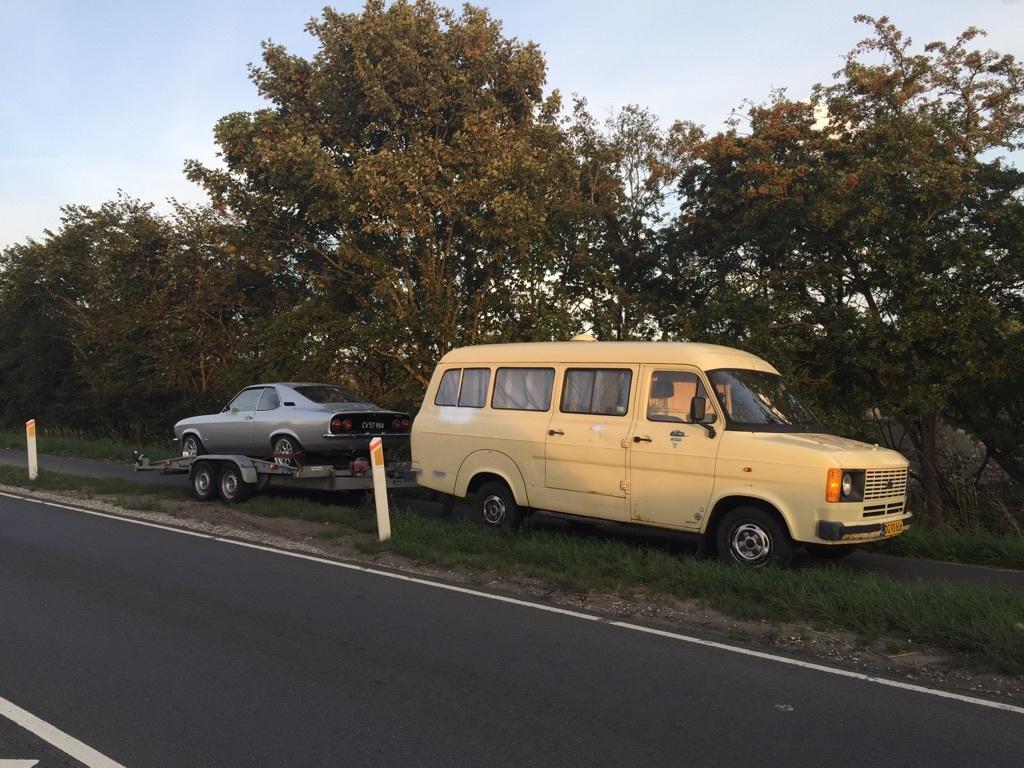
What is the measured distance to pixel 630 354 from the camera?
9.20 meters

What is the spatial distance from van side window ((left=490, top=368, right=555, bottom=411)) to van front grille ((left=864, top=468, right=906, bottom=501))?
11.3ft

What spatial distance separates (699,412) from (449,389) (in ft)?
11.8

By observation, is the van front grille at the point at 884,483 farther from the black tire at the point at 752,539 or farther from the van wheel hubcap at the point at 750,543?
the van wheel hubcap at the point at 750,543

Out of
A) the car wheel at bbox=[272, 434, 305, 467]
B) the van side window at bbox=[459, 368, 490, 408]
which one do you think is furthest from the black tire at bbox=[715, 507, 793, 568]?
the car wheel at bbox=[272, 434, 305, 467]

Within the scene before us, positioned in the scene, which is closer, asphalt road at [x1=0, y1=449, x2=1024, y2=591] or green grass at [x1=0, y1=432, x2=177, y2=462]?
asphalt road at [x1=0, y1=449, x2=1024, y2=591]

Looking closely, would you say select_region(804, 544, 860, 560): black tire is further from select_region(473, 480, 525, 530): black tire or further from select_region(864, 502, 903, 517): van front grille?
select_region(473, 480, 525, 530): black tire

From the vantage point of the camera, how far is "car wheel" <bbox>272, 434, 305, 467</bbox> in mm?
12617

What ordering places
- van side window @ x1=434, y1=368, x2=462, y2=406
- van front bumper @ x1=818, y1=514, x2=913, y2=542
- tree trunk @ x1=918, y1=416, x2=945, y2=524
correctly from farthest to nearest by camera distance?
tree trunk @ x1=918, y1=416, x2=945, y2=524, van side window @ x1=434, y1=368, x2=462, y2=406, van front bumper @ x1=818, y1=514, x2=913, y2=542

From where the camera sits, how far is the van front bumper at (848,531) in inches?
296

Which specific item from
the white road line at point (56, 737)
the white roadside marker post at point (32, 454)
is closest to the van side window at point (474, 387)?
the white road line at point (56, 737)

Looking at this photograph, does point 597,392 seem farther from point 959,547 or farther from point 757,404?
point 959,547

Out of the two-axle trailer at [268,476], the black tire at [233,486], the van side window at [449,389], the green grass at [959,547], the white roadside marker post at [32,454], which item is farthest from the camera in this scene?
the white roadside marker post at [32,454]

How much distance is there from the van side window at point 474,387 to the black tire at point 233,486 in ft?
12.8

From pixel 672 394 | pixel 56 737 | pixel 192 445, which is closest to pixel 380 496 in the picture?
pixel 672 394
